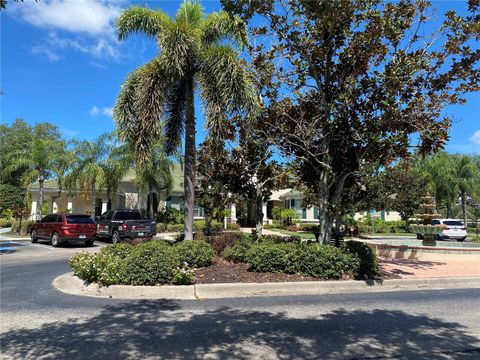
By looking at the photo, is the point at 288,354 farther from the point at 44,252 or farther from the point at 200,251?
the point at 44,252

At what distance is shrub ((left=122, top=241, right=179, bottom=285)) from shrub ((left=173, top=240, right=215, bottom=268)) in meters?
0.84

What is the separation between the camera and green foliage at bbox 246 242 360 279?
9742 millimetres

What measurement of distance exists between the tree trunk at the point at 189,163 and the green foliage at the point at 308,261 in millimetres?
4110

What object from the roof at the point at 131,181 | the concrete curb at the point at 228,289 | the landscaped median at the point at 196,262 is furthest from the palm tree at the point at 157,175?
the concrete curb at the point at 228,289

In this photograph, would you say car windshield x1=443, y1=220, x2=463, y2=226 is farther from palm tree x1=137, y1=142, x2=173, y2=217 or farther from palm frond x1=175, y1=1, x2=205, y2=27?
palm frond x1=175, y1=1, x2=205, y2=27

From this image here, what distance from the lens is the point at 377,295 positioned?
29.6 ft

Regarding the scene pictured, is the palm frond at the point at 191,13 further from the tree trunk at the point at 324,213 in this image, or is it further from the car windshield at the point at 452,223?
the car windshield at the point at 452,223

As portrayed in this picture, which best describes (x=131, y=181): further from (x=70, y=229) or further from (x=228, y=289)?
(x=228, y=289)

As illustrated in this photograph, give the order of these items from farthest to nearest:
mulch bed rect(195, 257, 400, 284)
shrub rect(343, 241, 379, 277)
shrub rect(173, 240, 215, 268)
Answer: shrub rect(173, 240, 215, 268), shrub rect(343, 241, 379, 277), mulch bed rect(195, 257, 400, 284)

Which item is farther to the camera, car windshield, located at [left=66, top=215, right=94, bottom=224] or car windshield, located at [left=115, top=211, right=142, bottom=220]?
car windshield, located at [left=115, top=211, right=142, bottom=220]

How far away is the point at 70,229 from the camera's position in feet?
66.4

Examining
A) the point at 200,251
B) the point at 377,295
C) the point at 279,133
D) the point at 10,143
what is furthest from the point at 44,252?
the point at 10,143

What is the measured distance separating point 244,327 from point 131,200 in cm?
3029

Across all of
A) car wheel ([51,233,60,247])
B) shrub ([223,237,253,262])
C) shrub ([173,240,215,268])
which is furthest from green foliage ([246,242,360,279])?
car wheel ([51,233,60,247])
